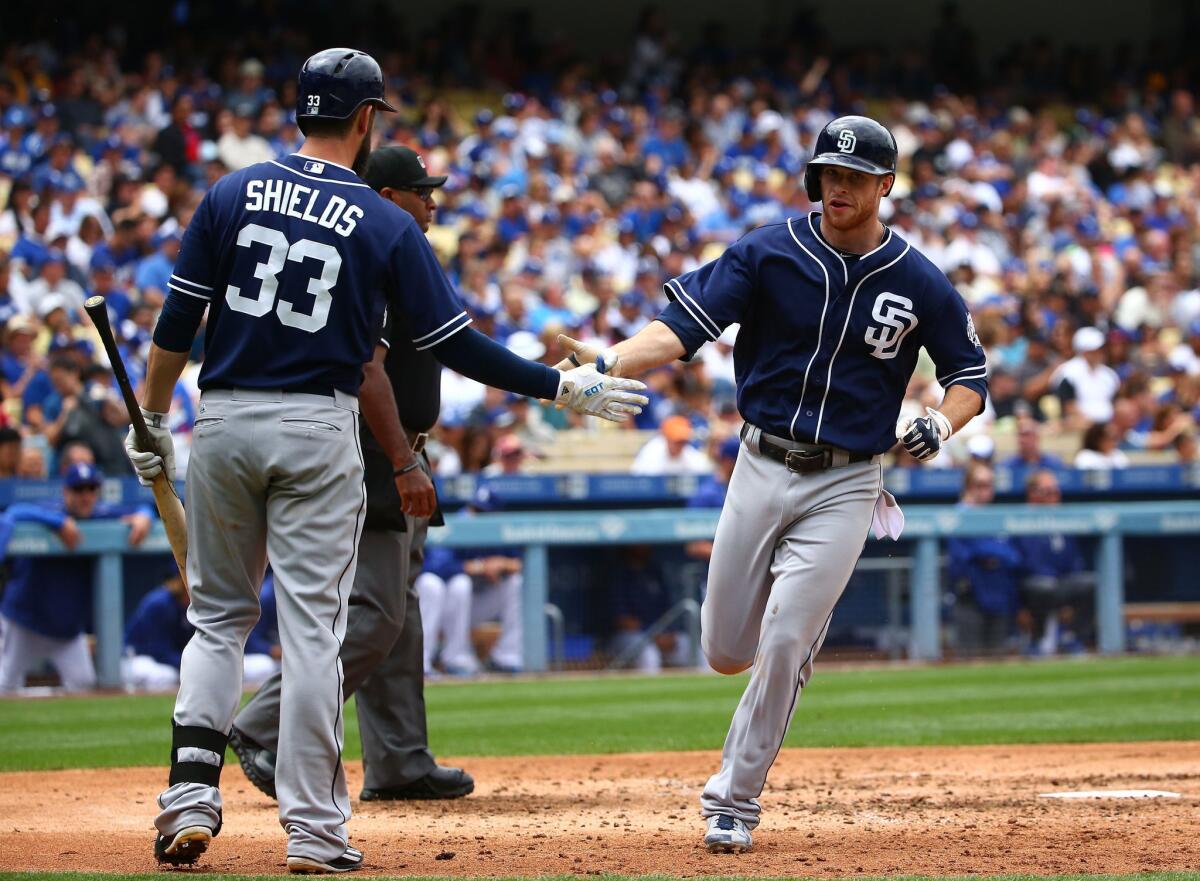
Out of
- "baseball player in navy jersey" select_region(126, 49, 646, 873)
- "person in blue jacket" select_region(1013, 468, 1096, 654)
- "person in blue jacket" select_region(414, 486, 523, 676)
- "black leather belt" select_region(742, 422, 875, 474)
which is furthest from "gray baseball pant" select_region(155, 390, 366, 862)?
"person in blue jacket" select_region(1013, 468, 1096, 654)

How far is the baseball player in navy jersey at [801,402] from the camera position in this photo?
15.4ft

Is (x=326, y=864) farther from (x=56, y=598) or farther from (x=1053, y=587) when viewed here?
(x=1053, y=587)

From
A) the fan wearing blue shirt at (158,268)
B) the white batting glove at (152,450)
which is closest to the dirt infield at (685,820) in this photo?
the white batting glove at (152,450)

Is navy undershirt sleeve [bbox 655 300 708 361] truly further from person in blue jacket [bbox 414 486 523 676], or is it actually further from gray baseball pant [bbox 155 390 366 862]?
person in blue jacket [bbox 414 486 523 676]

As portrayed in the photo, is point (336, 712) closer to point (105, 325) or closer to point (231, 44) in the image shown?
point (105, 325)

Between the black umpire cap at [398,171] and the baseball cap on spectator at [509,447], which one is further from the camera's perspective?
the baseball cap on spectator at [509,447]

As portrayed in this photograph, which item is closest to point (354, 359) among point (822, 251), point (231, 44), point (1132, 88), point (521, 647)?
point (822, 251)

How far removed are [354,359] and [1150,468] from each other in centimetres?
1059

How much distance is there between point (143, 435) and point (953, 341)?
2349 mm

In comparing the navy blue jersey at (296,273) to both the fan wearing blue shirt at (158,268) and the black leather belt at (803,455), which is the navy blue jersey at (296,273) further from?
the fan wearing blue shirt at (158,268)

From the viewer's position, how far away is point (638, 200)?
17859 mm

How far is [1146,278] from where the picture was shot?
59.1 ft

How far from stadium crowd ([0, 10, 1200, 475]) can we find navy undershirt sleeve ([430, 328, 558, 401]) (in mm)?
7214

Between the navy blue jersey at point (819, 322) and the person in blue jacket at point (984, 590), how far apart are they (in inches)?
305
